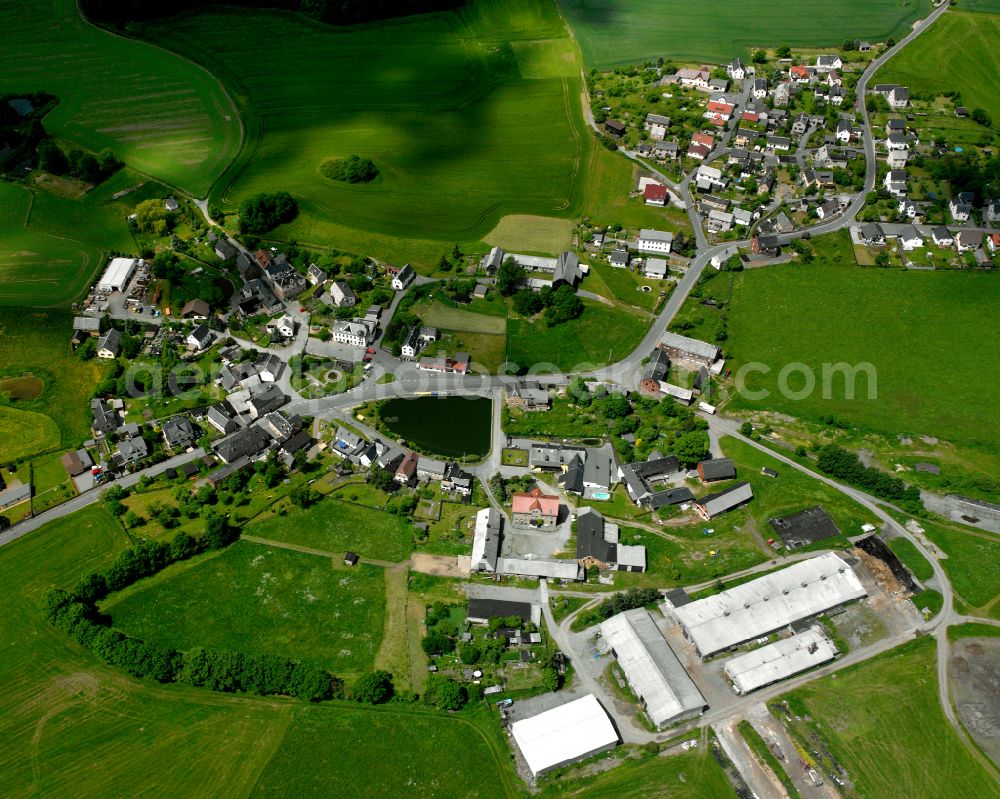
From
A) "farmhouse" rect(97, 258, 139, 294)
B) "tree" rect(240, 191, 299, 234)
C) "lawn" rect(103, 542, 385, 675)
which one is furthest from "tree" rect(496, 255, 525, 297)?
"farmhouse" rect(97, 258, 139, 294)

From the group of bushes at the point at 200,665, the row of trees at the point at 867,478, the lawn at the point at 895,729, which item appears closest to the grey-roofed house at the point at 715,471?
the row of trees at the point at 867,478

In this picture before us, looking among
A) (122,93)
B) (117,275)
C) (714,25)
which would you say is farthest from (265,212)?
(714,25)

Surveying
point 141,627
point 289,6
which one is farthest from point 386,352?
point 289,6

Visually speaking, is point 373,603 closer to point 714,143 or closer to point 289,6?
point 714,143

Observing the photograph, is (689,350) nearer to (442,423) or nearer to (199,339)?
(442,423)

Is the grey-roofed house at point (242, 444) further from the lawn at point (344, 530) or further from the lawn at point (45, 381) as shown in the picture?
the lawn at point (45, 381)

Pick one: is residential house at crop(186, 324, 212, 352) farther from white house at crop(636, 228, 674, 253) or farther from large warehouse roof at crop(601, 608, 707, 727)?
white house at crop(636, 228, 674, 253)
